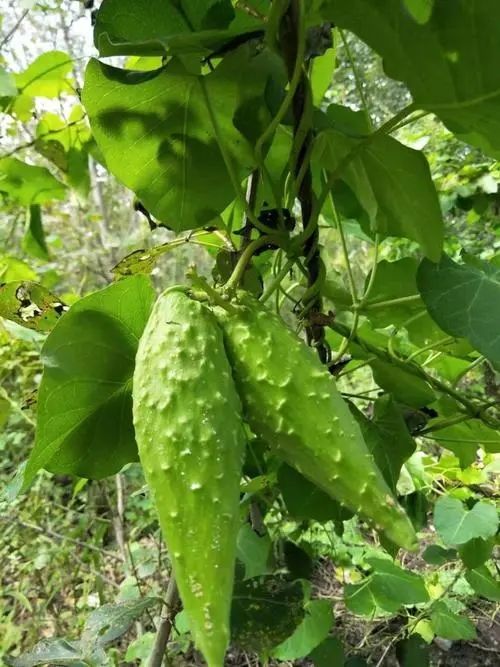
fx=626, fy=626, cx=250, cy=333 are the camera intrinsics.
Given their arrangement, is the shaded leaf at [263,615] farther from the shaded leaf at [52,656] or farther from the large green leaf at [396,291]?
the large green leaf at [396,291]

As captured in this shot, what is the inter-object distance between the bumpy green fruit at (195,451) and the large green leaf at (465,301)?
0.20m

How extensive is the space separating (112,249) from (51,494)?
1.07 meters

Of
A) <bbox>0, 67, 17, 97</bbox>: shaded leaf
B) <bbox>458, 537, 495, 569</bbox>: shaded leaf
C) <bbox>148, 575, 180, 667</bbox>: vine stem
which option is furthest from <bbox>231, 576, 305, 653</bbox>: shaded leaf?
<bbox>0, 67, 17, 97</bbox>: shaded leaf

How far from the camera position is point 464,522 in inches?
35.3

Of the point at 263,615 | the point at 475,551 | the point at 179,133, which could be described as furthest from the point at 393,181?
the point at 475,551

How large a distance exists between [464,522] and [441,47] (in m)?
0.69

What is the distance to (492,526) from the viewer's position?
0.88 meters

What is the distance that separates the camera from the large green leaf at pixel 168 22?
1.36ft

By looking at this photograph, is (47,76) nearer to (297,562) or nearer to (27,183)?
(27,183)

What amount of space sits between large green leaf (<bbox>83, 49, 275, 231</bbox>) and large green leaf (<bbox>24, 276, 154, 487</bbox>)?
0.09 metres

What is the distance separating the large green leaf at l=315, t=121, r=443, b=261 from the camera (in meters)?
0.48

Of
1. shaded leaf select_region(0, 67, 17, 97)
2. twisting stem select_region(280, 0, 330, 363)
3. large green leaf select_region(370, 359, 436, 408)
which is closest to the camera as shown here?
twisting stem select_region(280, 0, 330, 363)

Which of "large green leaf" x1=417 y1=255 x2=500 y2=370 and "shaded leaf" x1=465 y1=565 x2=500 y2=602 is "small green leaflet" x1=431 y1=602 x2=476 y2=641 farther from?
"large green leaf" x1=417 y1=255 x2=500 y2=370

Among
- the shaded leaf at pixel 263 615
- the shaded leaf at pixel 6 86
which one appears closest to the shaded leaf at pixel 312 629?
the shaded leaf at pixel 263 615
